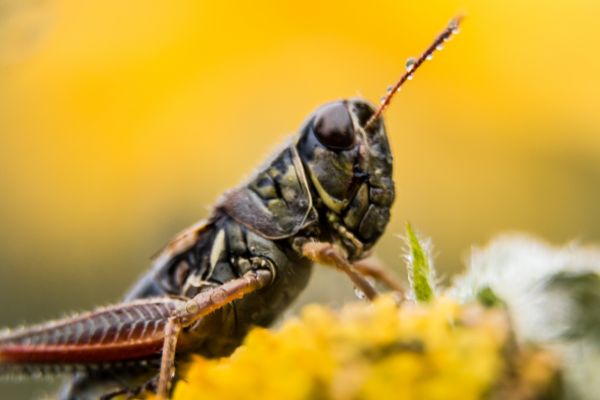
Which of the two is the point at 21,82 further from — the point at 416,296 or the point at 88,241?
the point at 416,296

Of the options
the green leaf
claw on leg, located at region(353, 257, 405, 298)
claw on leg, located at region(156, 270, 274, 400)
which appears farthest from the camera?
claw on leg, located at region(353, 257, 405, 298)

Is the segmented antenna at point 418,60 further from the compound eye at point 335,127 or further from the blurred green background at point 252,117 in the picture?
the blurred green background at point 252,117

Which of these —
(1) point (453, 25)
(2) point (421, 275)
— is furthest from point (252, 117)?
(2) point (421, 275)

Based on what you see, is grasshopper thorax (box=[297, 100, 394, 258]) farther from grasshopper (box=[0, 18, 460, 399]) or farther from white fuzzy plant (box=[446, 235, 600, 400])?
white fuzzy plant (box=[446, 235, 600, 400])

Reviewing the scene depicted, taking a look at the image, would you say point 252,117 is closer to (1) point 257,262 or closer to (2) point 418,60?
(1) point 257,262

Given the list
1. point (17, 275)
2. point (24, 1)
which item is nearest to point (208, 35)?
point (17, 275)

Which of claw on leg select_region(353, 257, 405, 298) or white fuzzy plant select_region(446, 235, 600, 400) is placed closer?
white fuzzy plant select_region(446, 235, 600, 400)

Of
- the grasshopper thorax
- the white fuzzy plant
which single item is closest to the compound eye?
the grasshopper thorax

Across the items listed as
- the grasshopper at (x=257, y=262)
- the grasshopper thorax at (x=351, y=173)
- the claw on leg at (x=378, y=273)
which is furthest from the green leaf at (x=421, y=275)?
the claw on leg at (x=378, y=273)
